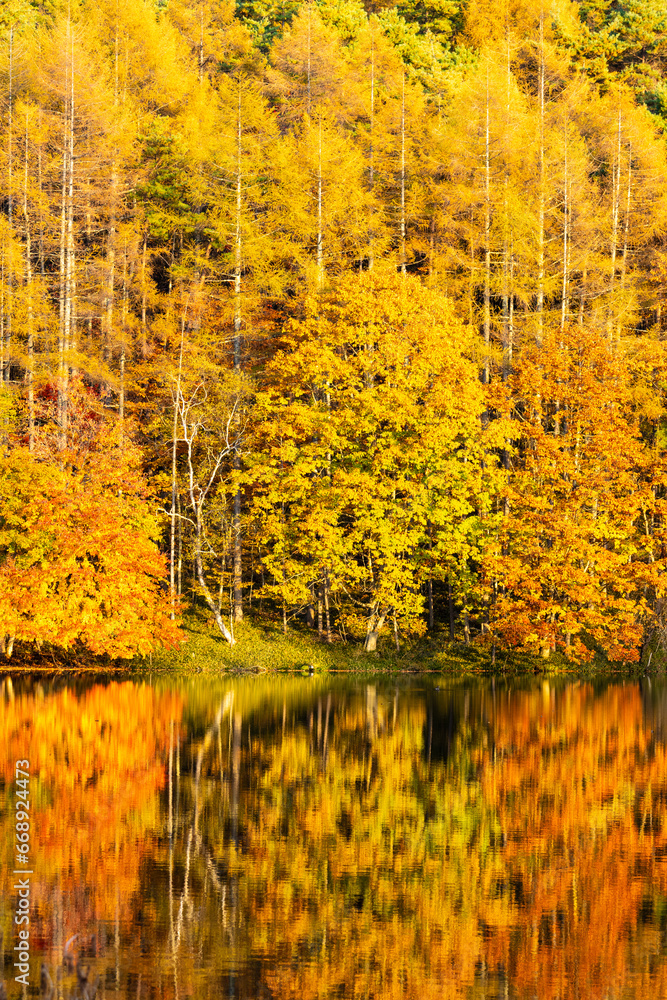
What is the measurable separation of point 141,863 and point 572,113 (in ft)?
159

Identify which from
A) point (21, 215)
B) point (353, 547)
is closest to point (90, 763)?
point (353, 547)

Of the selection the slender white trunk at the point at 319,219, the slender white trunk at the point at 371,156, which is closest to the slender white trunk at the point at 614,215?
the slender white trunk at the point at 371,156

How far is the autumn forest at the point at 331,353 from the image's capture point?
3966cm

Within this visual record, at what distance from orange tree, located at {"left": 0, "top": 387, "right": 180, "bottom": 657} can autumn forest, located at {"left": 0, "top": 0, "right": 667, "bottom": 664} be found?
11 cm

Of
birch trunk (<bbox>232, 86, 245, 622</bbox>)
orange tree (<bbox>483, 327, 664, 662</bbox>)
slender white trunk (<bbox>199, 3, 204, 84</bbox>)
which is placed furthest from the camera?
slender white trunk (<bbox>199, 3, 204, 84</bbox>)

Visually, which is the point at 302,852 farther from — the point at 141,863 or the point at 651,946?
the point at 651,946

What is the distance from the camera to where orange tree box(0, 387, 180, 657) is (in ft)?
119

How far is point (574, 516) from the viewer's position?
40750 millimetres

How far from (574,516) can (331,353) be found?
31.8ft

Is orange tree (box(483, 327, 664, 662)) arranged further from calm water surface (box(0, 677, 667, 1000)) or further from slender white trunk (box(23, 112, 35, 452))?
slender white trunk (box(23, 112, 35, 452))

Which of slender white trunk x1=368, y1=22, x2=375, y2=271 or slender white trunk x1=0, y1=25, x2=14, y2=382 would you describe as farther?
slender white trunk x1=368, y1=22, x2=375, y2=271

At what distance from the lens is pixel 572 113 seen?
55.2 m
